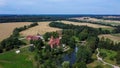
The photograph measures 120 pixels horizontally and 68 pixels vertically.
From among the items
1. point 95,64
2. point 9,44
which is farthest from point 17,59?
point 95,64

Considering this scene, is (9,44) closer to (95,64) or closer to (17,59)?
(17,59)

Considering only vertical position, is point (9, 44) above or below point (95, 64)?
above

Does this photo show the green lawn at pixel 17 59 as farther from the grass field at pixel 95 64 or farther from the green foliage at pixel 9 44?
the grass field at pixel 95 64

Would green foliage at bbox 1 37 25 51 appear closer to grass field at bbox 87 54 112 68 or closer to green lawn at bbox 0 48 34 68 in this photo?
green lawn at bbox 0 48 34 68

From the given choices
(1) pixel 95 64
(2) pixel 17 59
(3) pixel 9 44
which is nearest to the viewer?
(1) pixel 95 64

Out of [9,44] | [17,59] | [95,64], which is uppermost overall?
[9,44]

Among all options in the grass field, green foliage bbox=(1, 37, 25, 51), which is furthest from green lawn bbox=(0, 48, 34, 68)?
the grass field

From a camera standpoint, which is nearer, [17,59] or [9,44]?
[17,59]

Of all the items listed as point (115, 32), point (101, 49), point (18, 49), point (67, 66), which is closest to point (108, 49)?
point (101, 49)

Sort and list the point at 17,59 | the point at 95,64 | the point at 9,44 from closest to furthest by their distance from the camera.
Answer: the point at 95,64, the point at 17,59, the point at 9,44

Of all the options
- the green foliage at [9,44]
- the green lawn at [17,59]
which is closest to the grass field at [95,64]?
the green lawn at [17,59]
